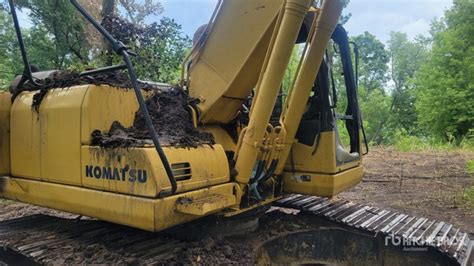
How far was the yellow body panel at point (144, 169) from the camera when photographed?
229 cm

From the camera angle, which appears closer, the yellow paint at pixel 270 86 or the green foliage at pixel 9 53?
the yellow paint at pixel 270 86

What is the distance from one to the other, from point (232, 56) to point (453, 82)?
20.1 metres

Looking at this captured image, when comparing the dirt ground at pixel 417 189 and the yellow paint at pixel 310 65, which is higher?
the yellow paint at pixel 310 65

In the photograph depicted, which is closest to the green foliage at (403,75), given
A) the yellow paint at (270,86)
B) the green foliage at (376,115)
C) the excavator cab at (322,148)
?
the green foliage at (376,115)

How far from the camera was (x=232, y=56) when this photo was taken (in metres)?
3.18

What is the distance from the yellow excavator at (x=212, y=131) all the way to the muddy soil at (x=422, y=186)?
2.75 m

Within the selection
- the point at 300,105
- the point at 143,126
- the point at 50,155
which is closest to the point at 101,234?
the point at 50,155

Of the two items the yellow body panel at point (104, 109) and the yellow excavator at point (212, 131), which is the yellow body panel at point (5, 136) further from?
the yellow body panel at point (104, 109)

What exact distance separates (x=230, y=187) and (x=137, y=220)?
29.0 inches

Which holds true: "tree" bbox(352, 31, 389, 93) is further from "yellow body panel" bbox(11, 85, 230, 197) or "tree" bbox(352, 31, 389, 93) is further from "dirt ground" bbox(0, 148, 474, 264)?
"yellow body panel" bbox(11, 85, 230, 197)

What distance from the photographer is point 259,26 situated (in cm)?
307

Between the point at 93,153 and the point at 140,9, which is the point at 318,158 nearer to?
the point at 93,153

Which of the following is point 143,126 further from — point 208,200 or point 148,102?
point 208,200

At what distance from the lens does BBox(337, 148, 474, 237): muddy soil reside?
5.86 meters
